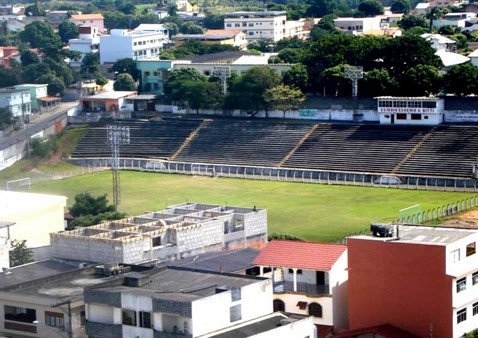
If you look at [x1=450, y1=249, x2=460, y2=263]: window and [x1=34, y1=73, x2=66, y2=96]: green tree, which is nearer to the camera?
[x1=450, y1=249, x2=460, y2=263]: window

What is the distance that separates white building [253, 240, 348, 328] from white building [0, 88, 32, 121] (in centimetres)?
3973

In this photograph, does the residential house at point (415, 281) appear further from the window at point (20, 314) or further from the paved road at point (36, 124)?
the paved road at point (36, 124)

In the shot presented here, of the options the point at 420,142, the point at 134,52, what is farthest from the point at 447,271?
the point at 134,52

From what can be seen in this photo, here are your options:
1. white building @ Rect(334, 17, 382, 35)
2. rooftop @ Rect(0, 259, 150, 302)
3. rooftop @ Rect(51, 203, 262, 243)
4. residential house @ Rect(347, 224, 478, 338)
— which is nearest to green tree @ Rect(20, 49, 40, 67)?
white building @ Rect(334, 17, 382, 35)

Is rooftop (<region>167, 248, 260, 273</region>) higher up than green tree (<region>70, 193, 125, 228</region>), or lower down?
higher up

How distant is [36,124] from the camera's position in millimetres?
67562

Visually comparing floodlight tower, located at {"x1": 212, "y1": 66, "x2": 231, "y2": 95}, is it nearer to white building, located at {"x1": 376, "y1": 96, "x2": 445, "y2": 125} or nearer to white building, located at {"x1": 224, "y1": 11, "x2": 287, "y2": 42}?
white building, located at {"x1": 376, "y1": 96, "x2": 445, "y2": 125}

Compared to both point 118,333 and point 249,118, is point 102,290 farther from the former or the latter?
point 249,118

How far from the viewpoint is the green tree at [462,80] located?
6181cm

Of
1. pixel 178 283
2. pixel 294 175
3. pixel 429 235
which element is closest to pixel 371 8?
pixel 294 175

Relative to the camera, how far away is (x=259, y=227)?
3888 centimetres

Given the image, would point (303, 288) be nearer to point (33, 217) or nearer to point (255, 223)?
point (255, 223)

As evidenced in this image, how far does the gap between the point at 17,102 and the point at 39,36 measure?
31646 mm

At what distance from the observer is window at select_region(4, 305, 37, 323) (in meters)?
29.2
